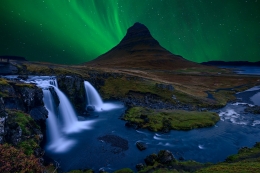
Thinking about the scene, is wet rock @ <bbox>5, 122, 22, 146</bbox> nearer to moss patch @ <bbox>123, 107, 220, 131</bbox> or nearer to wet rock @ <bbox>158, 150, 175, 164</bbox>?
wet rock @ <bbox>158, 150, 175, 164</bbox>

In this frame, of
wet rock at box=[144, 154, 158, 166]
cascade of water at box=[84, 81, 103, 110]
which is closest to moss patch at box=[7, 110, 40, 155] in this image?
wet rock at box=[144, 154, 158, 166]

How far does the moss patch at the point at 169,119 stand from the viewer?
36812 millimetres

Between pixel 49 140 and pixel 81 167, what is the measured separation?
10607mm

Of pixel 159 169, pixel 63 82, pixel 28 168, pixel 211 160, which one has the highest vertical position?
pixel 63 82

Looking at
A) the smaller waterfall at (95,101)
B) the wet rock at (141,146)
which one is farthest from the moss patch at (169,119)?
the smaller waterfall at (95,101)

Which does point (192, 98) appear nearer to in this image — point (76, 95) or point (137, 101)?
point (137, 101)

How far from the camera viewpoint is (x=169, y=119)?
1566 inches

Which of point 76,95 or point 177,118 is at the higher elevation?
point 76,95

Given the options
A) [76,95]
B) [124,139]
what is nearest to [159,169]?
[124,139]

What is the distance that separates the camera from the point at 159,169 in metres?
20.1

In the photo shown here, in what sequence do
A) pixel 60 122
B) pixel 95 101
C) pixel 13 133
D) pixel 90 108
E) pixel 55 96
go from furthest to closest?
pixel 95 101, pixel 90 108, pixel 55 96, pixel 60 122, pixel 13 133

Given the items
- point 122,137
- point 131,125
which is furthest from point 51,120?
point 131,125

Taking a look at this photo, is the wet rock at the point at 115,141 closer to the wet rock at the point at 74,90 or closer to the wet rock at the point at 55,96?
the wet rock at the point at 55,96

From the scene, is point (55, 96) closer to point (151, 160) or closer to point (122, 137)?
point (122, 137)
